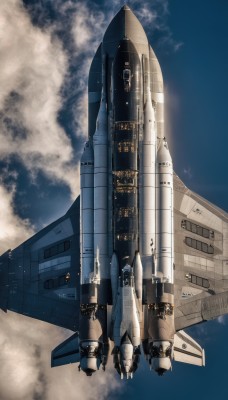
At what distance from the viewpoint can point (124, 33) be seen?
6220 inches

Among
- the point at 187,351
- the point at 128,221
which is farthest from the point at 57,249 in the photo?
the point at 187,351

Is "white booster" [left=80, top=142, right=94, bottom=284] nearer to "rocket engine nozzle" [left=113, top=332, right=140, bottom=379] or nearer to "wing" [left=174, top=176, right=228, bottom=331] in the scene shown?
"rocket engine nozzle" [left=113, top=332, right=140, bottom=379]

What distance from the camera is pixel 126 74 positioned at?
151125 millimetres

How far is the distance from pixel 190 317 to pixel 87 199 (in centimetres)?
2215

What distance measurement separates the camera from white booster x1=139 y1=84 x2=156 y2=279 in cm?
14988

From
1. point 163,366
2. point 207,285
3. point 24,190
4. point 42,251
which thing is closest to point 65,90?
point 24,190

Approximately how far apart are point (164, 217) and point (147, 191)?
4117 millimetres

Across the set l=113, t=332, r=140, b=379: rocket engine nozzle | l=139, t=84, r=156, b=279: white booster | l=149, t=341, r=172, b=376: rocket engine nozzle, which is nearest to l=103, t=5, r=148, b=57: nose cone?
l=139, t=84, r=156, b=279: white booster

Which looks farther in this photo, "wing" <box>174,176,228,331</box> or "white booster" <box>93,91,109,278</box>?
"wing" <box>174,176,228,331</box>

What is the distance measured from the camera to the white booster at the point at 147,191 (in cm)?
14988

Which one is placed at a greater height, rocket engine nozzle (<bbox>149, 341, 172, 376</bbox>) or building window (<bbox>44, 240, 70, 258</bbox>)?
building window (<bbox>44, 240, 70, 258</bbox>)

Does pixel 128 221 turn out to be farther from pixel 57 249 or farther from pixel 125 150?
pixel 57 249

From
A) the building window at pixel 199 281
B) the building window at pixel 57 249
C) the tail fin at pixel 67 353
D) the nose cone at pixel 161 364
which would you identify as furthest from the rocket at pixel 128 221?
the building window at pixel 57 249

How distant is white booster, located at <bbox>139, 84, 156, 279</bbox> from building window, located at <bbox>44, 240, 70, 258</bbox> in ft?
50.4
